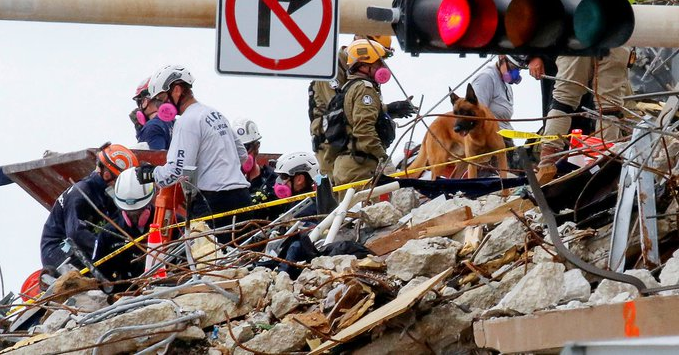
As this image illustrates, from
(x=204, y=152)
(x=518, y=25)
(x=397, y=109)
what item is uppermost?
(x=518, y=25)

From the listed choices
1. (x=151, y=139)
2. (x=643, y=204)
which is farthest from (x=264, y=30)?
(x=151, y=139)

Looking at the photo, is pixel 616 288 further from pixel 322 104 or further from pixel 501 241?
pixel 322 104

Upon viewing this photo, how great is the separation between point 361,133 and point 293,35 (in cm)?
603

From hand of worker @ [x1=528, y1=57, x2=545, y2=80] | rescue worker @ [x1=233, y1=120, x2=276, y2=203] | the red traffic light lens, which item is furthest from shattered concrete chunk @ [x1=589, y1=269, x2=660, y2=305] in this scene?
rescue worker @ [x1=233, y1=120, x2=276, y2=203]

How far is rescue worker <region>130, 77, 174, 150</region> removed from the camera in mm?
16094

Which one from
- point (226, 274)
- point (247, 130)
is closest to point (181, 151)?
point (226, 274)

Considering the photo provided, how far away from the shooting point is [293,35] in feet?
25.8

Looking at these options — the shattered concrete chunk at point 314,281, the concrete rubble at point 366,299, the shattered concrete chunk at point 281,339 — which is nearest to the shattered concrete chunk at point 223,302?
the concrete rubble at point 366,299

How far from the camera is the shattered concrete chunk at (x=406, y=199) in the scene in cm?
1301

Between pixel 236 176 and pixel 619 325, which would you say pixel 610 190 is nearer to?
pixel 619 325

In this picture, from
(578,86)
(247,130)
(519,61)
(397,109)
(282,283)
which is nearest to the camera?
(282,283)

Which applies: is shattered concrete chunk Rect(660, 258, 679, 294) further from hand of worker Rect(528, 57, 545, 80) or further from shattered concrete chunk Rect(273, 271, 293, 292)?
hand of worker Rect(528, 57, 545, 80)

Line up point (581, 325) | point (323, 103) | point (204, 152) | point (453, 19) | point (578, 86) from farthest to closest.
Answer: point (323, 103) → point (204, 152) → point (578, 86) → point (453, 19) → point (581, 325)

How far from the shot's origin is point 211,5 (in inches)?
303
